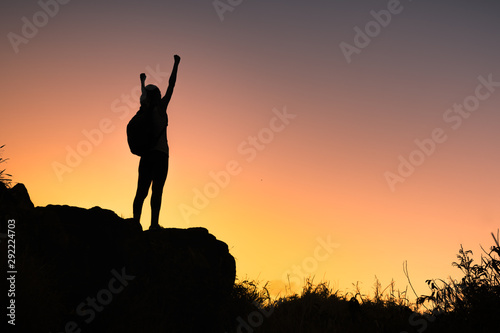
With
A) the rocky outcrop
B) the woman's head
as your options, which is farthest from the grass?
the woman's head

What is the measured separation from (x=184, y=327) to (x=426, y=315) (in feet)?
13.0

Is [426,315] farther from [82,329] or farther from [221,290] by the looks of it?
[82,329]

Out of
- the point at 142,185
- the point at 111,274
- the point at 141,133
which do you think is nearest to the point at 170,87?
the point at 141,133

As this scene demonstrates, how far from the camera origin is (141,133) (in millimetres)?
8234

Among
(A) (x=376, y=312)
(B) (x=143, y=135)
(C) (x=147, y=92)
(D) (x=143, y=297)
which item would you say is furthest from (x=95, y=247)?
(A) (x=376, y=312)

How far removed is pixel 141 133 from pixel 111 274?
2.72 m

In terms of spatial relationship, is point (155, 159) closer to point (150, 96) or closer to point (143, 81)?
point (150, 96)

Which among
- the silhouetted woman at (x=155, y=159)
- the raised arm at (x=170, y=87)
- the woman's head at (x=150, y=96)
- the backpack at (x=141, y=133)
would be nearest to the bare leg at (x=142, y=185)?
the silhouetted woman at (x=155, y=159)

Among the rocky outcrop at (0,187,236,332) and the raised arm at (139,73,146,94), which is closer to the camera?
the rocky outcrop at (0,187,236,332)

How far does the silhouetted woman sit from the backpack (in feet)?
0.27

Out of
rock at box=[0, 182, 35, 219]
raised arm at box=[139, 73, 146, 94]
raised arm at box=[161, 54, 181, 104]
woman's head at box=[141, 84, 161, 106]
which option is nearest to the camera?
rock at box=[0, 182, 35, 219]

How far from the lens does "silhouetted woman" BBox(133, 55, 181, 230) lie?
8.34 meters

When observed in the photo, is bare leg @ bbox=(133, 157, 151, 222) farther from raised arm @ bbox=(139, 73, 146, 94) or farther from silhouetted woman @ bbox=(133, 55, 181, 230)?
raised arm @ bbox=(139, 73, 146, 94)

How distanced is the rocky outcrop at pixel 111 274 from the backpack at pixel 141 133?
143cm
